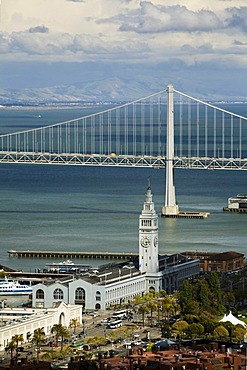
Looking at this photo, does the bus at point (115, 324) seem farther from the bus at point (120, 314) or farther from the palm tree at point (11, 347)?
the palm tree at point (11, 347)

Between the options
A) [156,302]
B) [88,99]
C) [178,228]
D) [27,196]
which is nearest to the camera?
[156,302]

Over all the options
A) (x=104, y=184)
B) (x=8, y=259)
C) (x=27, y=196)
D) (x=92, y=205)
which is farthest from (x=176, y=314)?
(x=104, y=184)

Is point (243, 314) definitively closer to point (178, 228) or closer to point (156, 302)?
point (156, 302)

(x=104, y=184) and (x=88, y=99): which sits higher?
(x=88, y=99)

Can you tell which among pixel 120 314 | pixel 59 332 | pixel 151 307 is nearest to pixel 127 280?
pixel 120 314

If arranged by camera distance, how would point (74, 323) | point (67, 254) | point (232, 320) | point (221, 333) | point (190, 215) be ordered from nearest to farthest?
point (221, 333) → point (232, 320) → point (74, 323) → point (67, 254) → point (190, 215)

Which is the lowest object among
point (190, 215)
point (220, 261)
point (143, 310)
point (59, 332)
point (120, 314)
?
Result: point (59, 332)

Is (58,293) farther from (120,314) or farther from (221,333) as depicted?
(221,333)
